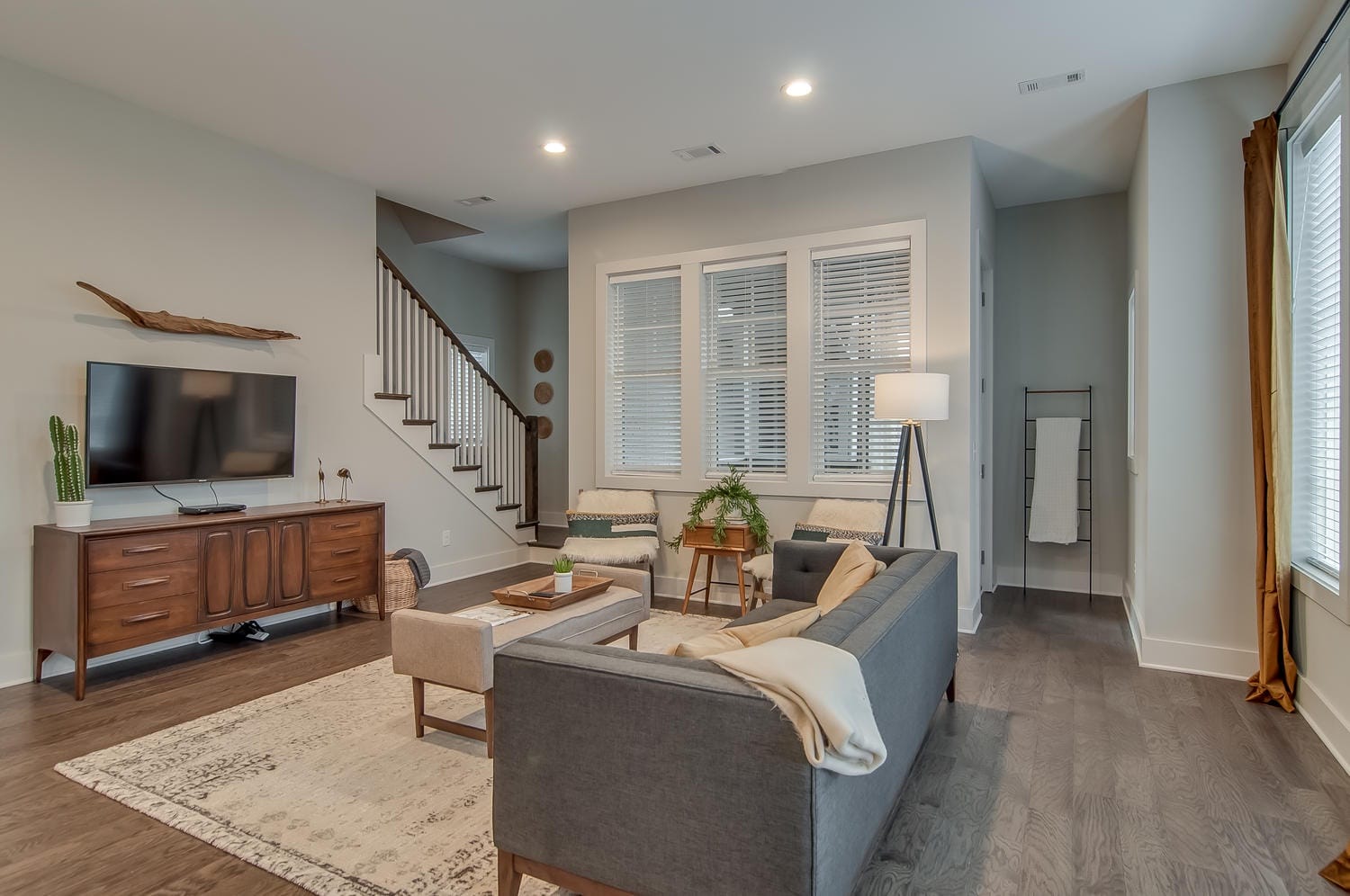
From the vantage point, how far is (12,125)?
12.1 ft

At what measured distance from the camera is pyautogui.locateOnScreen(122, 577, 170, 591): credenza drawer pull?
144 inches

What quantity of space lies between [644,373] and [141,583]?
344cm

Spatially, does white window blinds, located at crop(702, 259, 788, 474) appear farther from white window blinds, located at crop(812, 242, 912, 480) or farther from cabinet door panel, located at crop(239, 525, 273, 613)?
cabinet door panel, located at crop(239, 525, 273, 613)

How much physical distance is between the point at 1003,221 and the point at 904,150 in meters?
1.82

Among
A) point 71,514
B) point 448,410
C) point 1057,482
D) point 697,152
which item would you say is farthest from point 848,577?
point 448,410

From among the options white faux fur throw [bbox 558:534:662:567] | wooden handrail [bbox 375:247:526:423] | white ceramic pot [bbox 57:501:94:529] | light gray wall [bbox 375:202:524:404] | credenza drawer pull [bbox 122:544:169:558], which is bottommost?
white faux fur throw [bbox 558:534:662:567]

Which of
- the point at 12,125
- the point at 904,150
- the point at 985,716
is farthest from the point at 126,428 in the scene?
the point at 904,150

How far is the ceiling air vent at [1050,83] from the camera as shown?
379 centimetres

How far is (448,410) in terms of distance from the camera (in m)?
6.31

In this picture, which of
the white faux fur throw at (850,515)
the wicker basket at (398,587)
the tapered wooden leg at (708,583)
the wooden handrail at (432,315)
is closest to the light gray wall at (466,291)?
the wooden handrail at (432,315)

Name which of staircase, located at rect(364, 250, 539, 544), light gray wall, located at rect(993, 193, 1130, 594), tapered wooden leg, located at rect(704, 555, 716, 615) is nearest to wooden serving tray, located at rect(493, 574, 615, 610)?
tapered wooden leg, located at rect(704, 555, 716, 615)

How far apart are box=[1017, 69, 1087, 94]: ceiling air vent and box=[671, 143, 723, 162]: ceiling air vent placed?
5.79 feet

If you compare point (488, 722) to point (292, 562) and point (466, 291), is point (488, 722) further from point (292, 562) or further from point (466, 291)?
point (466, 291)

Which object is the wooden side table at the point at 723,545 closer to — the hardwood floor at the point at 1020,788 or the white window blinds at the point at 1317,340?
the hardwood floor at the point at 1020,788
